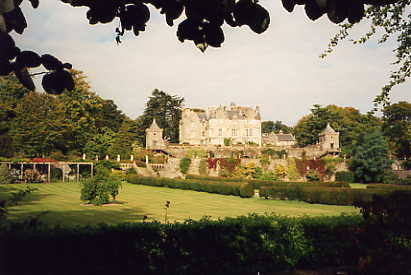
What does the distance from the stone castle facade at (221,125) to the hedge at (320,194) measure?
3256 centimetres

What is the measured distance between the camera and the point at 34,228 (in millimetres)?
6914

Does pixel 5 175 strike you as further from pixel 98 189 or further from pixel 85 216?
pixel 85 216

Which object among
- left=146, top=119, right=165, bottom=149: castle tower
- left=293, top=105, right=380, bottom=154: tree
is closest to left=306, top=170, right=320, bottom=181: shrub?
left=293, top=105, right=380, bottom=154: tree

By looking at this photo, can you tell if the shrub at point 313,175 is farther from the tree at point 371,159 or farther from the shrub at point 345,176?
the tree at point 371,159

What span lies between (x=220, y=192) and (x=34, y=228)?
23.4 metres

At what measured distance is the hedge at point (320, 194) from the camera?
2319cm

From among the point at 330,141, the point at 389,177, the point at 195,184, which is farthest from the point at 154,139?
the point at 389,177

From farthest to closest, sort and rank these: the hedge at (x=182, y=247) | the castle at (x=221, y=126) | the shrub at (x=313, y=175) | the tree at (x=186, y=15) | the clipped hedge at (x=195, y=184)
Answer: the castle at (x=221, y=126) → the shrub at (x=313, y=175) → the clipped hedge at (x=195, y=184) → the hedge at (x=182, y=247) → the tree at (x=186, y=15)

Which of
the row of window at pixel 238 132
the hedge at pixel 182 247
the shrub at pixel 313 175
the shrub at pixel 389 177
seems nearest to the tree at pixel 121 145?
the row of window at pixel 238 132

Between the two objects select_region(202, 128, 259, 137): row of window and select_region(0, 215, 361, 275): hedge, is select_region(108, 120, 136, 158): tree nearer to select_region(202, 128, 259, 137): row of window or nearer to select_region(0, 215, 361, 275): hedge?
select_region(202, 128, 259, 137): row of window

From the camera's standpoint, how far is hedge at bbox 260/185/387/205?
23.2 metres

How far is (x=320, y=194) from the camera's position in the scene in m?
24.2

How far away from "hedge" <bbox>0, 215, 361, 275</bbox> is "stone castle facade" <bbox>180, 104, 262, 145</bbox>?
4986 cm

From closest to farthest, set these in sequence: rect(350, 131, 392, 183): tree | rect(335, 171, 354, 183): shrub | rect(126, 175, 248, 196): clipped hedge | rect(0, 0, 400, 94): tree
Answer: rect(0, 0, 400, 94): tree
rect(126, 175, 248, 196): clipped hedge
rect(350, 131, 392, 183): tree
rect(335, 171, 354, 183): shrub
